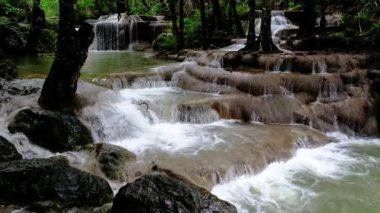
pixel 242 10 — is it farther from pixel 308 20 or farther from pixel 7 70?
pixel 7 70

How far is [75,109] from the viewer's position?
8.48m

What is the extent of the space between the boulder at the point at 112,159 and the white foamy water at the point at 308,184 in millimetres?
1558

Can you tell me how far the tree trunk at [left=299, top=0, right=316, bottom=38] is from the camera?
1583cm

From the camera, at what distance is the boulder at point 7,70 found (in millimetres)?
10008

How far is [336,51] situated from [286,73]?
11.1ft

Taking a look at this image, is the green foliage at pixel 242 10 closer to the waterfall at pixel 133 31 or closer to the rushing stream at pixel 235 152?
the waterfall at pixel 133 31

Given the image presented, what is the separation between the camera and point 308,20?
641 inches

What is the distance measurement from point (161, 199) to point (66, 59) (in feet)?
12.4

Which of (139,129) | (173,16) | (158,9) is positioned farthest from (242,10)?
(139,129)

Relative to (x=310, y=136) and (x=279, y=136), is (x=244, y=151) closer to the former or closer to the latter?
(x=279, y=136)

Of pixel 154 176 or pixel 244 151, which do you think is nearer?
pixel 154 176

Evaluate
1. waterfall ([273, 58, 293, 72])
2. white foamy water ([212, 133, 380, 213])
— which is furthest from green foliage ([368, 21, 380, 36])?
white foamy water ([212, 133, 380, 213])

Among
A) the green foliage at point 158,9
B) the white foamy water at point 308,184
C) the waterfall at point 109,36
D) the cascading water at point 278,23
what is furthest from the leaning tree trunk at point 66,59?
the green foliage at point 158,9

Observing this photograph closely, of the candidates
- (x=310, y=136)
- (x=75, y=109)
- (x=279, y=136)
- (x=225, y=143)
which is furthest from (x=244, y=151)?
(x=75, y=109)
